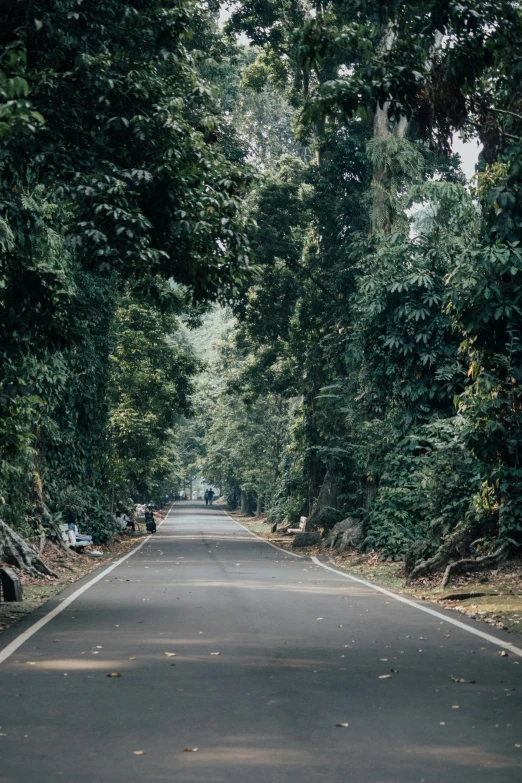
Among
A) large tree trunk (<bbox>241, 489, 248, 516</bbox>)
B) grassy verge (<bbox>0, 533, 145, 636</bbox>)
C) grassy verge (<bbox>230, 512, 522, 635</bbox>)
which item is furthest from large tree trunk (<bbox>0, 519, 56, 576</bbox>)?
large tree trunk (<bbox>241, 489, 248, 516</bbox>)

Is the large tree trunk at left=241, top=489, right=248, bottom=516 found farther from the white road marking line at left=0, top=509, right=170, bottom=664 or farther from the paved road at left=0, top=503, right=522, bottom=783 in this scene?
the paved road at left=0, top=503, right=522, bottom=783

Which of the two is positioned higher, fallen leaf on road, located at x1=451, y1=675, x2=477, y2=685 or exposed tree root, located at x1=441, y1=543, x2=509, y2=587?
exposed tree root, located at x1=441, y1=543, x2=509, y2=587

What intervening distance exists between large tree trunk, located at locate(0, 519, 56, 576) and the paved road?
19.6 feet

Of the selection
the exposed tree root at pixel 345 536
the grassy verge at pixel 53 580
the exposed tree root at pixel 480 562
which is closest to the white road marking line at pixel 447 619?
the exposed tree root at pixel 480 562

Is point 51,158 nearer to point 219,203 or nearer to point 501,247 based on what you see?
point 219,203

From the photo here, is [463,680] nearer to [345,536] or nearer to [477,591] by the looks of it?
[477,591]

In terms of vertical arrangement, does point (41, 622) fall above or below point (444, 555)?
below

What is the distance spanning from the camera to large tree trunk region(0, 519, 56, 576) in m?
21.0

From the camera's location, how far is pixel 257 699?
27.2ft

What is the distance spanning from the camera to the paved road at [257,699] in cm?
630

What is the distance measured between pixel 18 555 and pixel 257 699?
13811mm

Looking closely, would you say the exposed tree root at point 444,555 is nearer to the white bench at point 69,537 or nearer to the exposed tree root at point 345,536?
the exposed tree root at point 345,536

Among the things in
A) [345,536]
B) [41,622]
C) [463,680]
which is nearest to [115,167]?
[41,622]

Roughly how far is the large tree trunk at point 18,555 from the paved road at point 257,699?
5.97 m
